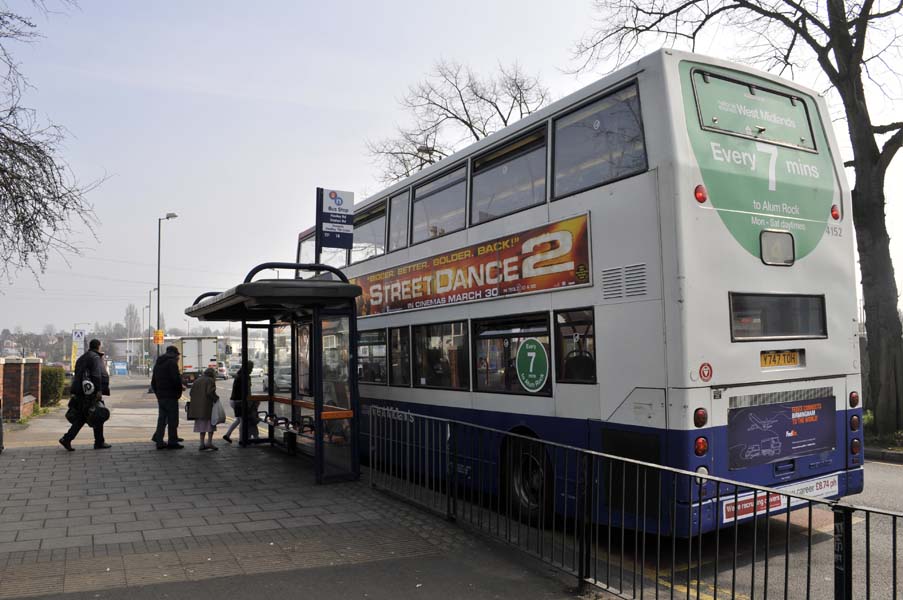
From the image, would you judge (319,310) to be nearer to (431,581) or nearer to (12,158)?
(12,158)

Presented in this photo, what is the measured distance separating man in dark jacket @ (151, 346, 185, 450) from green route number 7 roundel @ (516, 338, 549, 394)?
7.46 meters

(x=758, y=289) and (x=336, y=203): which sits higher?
(x=336, y=203)

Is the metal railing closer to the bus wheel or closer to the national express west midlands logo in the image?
the bus wheel

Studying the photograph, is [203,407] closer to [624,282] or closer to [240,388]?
[240,388]

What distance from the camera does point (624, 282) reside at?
6.03 meters

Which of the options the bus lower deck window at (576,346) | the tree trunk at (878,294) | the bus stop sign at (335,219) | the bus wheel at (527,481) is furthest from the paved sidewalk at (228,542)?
the tree trunk at (878,294)

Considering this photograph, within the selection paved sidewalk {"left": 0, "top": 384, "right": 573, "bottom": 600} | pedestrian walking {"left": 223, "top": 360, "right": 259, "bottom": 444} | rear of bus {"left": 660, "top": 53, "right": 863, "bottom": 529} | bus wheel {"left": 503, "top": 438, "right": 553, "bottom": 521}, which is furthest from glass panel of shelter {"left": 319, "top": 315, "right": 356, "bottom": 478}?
rear of bus {"left": 660, "top": 53, "right": 863, "bottom": 529}

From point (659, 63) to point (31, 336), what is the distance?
4145 inches

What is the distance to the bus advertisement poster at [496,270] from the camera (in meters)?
6.66

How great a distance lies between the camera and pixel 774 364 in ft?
20.0

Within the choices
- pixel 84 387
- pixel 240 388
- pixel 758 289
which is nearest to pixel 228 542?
pixel 758 289

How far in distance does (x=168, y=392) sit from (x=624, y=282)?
9.27m

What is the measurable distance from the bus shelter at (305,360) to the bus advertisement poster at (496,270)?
2.40 ft

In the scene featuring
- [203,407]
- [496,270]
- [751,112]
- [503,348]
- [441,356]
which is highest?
[751,112]
